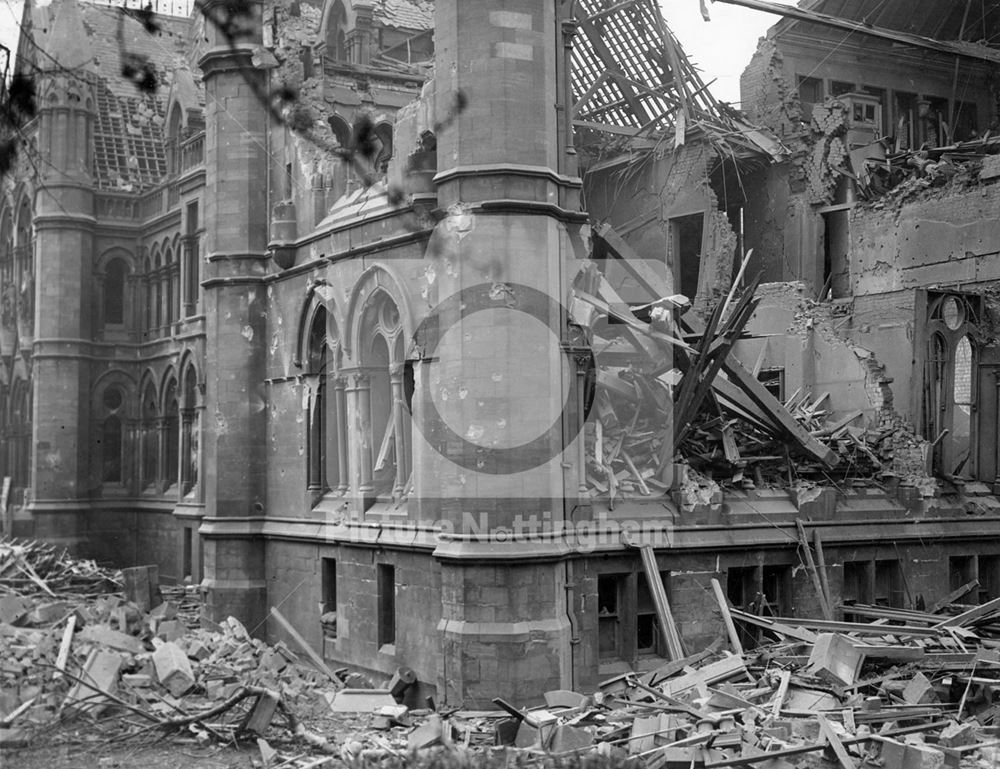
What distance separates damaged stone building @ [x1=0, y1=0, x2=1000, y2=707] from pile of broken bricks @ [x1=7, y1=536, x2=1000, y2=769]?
→ 914mm

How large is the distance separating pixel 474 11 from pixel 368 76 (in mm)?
8713

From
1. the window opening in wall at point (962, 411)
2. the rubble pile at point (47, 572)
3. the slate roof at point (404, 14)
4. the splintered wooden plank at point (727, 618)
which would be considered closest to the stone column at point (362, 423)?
the splintered wooden plank at point (727, 618)

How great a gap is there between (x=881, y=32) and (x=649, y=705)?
1866cm

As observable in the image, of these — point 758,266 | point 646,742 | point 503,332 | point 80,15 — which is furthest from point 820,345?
point 80,15

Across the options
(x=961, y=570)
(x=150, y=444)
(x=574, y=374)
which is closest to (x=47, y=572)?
(x=150, y=444)

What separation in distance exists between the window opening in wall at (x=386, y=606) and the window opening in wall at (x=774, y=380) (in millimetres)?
9417

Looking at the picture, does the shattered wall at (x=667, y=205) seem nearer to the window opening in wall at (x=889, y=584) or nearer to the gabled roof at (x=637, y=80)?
the gabled roof at (x=637, y=80)

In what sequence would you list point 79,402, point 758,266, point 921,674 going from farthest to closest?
1. point 79,402
2. point 758,266
3. point 921,674

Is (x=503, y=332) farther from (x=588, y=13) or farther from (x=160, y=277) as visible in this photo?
(x=160, y=277)

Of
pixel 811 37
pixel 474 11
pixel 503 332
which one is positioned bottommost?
pixel 503 332

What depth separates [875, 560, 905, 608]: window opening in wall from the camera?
68.6ft

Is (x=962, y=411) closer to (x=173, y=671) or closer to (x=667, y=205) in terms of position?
(x=667, y=205)

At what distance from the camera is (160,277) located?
36.5 meters

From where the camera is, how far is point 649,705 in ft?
53.2
